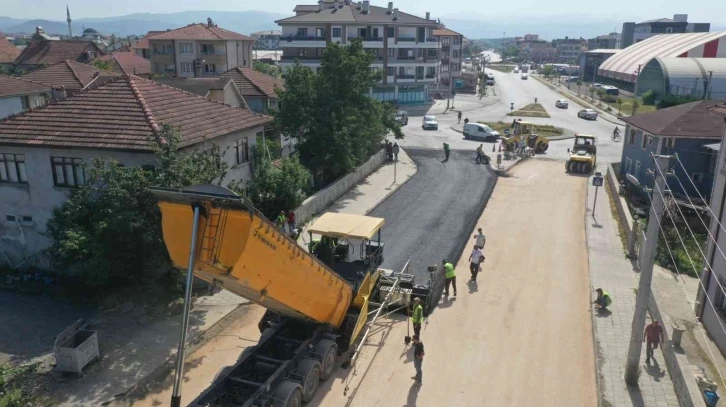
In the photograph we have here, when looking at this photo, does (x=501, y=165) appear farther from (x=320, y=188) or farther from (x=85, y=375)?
(x=85, y=375)

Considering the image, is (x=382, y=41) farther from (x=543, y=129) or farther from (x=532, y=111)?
(x=543, y=129)

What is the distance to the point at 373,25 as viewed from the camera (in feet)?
225

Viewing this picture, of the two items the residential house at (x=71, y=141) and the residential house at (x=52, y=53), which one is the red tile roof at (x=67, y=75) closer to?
the residential house at (x=71, y=141)

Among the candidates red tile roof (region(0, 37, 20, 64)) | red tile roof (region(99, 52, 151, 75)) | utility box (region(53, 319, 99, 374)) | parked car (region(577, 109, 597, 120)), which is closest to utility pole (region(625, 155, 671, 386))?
utility box (region(53, 319, 99, 374))

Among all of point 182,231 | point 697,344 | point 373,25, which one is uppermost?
point 373,25

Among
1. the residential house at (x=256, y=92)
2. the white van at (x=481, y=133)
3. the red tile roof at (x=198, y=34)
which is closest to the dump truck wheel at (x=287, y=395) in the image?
the residential house at (x=256, y=92)

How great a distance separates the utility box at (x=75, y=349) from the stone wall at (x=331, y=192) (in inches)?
451

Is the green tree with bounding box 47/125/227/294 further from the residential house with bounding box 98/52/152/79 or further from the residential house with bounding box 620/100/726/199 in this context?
the residential house with bounding box 98/52/152/79

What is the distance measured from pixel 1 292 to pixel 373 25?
5787 cm

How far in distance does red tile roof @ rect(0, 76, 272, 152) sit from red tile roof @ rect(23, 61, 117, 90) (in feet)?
63.6

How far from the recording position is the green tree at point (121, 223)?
14.7 m

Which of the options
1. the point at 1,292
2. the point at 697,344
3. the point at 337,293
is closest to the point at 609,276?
the point at 697,344

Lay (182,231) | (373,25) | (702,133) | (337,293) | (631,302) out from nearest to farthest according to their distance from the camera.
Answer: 1. (182,231)
2. (337,293)
3. (631,302)
4. (702,133)
5. (373,25)

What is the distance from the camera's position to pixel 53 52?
64250mm
